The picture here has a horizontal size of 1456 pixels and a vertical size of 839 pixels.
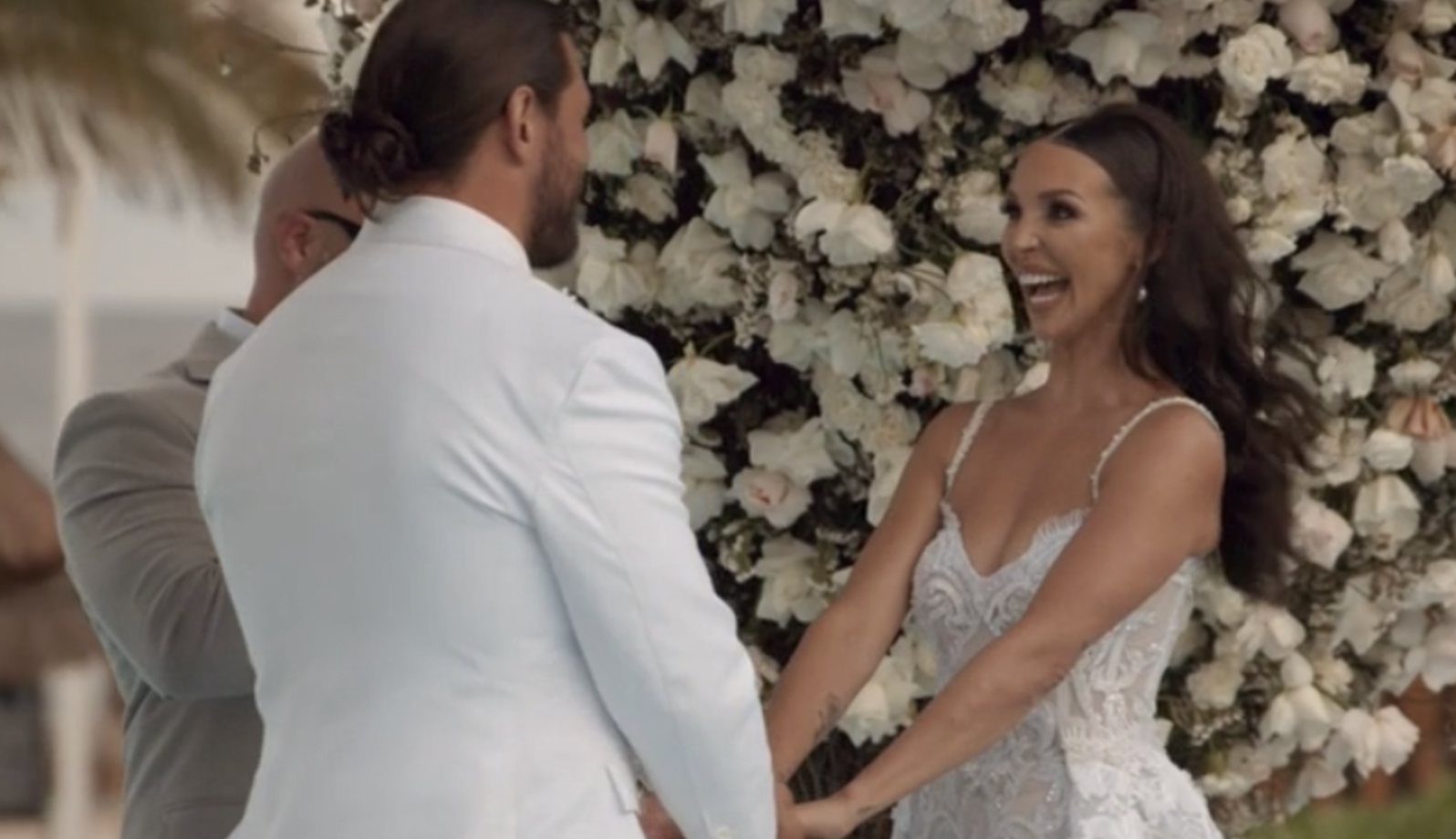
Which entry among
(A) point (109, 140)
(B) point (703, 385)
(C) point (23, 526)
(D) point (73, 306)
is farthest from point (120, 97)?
(B) point (703, 385)

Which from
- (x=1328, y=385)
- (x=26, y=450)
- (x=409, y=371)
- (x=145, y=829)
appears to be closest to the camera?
(x=409, y=371)

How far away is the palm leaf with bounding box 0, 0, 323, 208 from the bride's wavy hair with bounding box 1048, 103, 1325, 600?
4.94 m

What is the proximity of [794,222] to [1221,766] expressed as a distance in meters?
0.80

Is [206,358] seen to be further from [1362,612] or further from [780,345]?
[1362,612]

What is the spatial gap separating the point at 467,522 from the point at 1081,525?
96 centimetres

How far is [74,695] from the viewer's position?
12578 millimetres

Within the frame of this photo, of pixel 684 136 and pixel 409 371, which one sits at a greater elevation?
pixel 409 371

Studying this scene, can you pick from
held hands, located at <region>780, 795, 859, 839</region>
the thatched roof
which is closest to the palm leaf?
the thatched roof

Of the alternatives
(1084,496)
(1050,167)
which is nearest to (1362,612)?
(1084,496)

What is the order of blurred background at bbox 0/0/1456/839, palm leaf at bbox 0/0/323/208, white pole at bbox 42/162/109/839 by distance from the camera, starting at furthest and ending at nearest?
1. white pole at bbox 42/162/109/839
2. palm leaf at bbox 0/0/323/208
3. blurred background at bbox 0/0/1456/839

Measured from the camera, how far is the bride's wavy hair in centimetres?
297

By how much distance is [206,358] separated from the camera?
9.79ft

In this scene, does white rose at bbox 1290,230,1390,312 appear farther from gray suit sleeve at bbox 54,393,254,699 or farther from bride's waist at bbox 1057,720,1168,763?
gray suit sleeve at bbox 54,393,254,699

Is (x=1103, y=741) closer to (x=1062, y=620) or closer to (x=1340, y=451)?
(x=1062, y=620)
